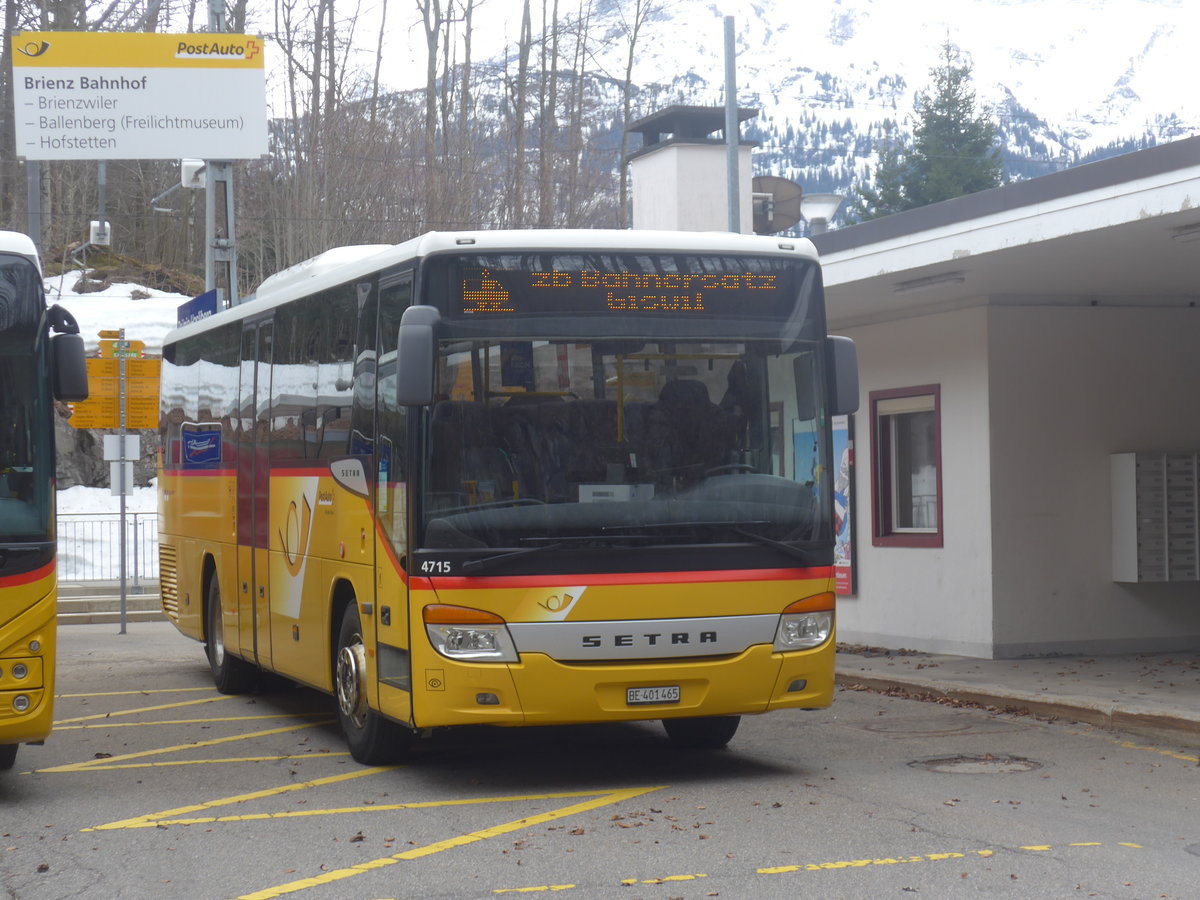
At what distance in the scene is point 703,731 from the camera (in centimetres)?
1048

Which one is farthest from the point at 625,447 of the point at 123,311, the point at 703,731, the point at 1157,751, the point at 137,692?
the point at 123,311

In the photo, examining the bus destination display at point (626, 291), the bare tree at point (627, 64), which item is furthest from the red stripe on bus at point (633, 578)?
the bare tree at point (627, 64)

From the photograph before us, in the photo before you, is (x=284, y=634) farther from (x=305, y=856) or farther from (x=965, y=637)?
(x=965, y=637)

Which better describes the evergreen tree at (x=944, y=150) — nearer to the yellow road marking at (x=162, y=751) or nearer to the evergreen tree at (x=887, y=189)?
the evergreen tree at (x=887, y=189)

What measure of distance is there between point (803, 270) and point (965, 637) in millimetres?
7325

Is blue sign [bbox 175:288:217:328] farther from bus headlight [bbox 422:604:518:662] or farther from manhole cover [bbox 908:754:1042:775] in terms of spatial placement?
manhole cover [bbox 908:754:1042:775]

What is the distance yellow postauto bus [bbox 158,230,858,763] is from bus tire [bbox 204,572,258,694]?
442 cm

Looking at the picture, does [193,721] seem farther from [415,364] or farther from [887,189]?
[887,189]

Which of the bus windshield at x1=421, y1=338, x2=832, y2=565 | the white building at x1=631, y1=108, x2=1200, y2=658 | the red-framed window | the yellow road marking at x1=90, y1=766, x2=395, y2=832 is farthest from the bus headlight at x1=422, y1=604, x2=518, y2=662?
the red-framed window

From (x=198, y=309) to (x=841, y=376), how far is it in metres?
8.92

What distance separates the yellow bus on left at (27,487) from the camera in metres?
8.65

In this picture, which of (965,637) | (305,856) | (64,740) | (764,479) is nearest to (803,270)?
(764,479)

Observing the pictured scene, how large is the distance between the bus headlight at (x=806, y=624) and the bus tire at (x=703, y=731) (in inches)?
50.0

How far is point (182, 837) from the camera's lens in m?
7.89
